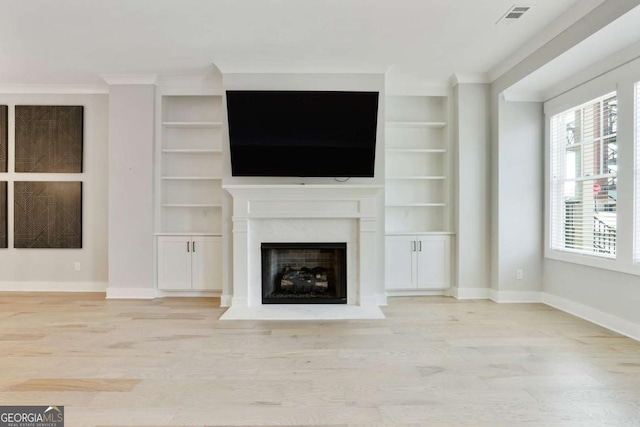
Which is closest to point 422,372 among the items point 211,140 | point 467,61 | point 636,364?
point 636,364

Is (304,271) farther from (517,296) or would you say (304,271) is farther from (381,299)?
(517,296)

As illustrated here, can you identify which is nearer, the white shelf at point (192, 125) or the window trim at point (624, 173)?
the window trim at point (624, 173)

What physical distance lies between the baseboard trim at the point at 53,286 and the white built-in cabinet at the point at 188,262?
1054 millimetres

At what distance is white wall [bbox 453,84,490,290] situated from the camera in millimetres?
4336

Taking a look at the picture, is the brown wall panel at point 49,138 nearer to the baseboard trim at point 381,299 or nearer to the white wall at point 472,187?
→ the baseboard trim at point 381,299

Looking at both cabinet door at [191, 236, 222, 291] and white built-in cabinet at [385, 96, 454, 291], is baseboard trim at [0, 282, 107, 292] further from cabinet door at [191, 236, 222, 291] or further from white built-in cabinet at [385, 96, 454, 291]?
white built-in cabinet at [385, 96, 454, 291]

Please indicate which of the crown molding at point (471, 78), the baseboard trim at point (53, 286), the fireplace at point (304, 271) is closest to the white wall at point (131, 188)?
the baseboard trim at point (53, 286)

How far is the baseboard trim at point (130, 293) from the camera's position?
434 centimetres

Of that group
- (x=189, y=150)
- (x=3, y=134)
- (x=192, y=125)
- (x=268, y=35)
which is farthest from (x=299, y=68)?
(x=3, y=134)

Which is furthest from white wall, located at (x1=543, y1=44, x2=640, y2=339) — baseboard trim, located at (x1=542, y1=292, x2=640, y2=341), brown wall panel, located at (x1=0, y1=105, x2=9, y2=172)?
brown wall panel, located at (x1=0, y1=105, x2=9, y2=172)

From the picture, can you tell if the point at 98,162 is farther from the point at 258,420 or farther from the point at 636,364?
the point at 636,364

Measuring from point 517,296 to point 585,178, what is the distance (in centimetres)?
149

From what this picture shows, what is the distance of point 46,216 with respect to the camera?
4695 mm

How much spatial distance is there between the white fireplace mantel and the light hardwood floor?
1.61 ft
